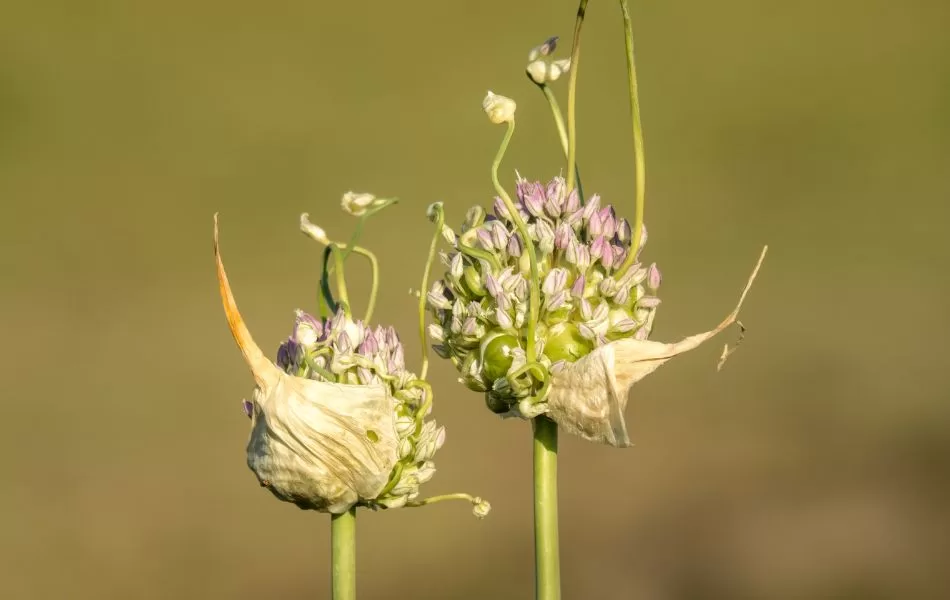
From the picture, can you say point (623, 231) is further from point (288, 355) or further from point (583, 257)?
point (288, 355)

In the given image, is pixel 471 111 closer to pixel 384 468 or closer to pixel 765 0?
pixel 765 0

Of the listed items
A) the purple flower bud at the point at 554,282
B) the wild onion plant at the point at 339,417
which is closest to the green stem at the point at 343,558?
the wild onion plant at the point at 339,417

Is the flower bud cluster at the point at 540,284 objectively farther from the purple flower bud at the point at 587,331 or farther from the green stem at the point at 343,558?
the green stem at the point at 343,558

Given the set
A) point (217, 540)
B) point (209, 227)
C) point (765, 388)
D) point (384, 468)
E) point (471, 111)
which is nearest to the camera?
point (384, 468)

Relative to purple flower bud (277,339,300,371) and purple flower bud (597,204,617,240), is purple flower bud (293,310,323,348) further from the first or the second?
purple flower bud (597,204,617,240)

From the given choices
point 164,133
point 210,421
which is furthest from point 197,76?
point 210,421

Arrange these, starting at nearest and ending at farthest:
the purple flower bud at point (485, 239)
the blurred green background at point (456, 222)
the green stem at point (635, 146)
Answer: the green stem at point (635, 146) < the purple flower bud at point (485, 239) < the blurred green background at point (456, 222)
